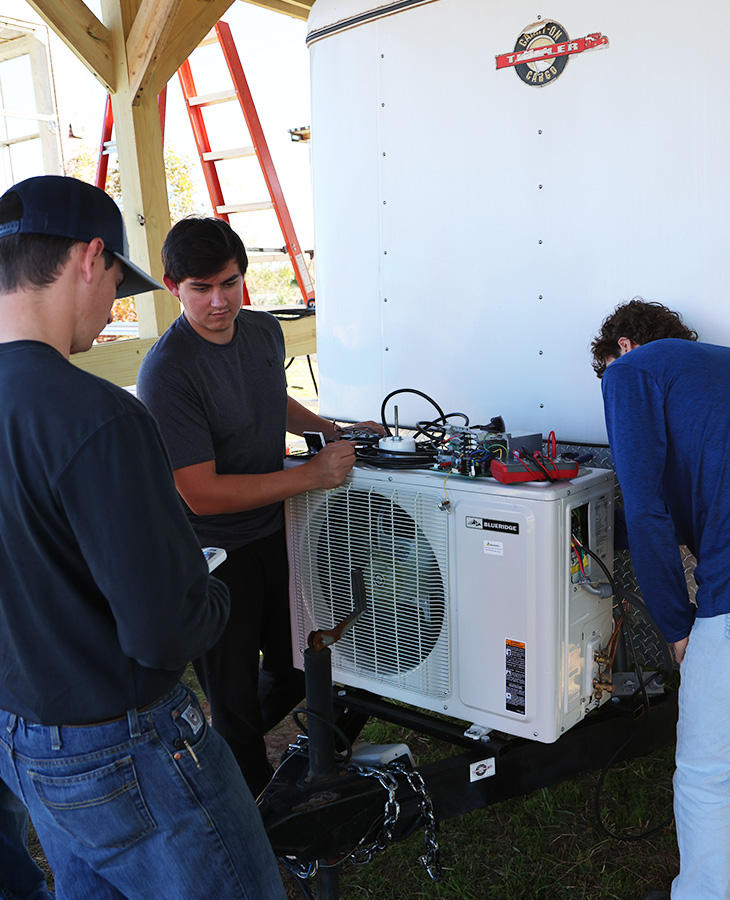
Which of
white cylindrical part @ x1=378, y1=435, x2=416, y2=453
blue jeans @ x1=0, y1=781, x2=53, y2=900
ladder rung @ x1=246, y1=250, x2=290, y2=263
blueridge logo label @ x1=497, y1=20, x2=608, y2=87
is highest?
blueridge logo label @ x1=497, y1=20, x2=608, y2=87

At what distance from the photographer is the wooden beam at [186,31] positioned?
3684mm

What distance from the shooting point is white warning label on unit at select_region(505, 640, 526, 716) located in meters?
1.93

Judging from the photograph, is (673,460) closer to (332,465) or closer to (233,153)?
(332,465)

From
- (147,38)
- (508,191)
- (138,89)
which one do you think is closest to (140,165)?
(138,89)

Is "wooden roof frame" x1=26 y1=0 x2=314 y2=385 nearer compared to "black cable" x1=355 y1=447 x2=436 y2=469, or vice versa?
"black cable" x1=355 y1=447 x2=436 y2=469

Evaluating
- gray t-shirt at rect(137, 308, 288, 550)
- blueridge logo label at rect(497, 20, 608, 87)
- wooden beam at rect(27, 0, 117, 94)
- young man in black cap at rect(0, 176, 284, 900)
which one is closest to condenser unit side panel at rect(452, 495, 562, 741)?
gray t-shirt at rect(137, 308, 288, 550)

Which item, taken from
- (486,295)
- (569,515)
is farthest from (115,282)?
(486,295)

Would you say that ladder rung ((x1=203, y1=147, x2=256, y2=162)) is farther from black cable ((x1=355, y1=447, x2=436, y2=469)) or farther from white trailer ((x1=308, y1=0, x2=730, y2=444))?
black cable ((x1=355, y1=447, x2=436, y2=469))

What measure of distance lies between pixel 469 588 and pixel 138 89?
2865 millimetres

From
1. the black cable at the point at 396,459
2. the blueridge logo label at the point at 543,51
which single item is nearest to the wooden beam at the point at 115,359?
the black cable at the point at 396,459

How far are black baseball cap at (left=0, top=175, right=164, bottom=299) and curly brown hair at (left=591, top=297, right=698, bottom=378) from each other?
4.31ft

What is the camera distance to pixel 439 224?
8.32 ft

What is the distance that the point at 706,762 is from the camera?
1.73 metres

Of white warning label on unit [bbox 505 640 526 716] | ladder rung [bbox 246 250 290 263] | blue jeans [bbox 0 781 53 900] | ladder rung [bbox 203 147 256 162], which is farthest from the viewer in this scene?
ladder rung [bbox 246 250 290 263]
